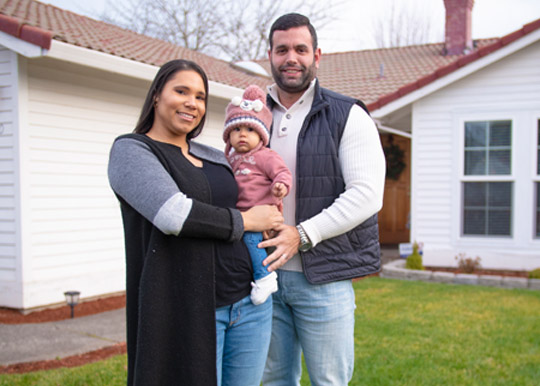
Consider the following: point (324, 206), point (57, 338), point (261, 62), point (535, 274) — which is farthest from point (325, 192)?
point (261, 62)

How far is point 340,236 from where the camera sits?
2219mm

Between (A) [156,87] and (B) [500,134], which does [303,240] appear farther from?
(B) [500,134]

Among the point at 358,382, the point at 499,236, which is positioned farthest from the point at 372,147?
the point at 499,236

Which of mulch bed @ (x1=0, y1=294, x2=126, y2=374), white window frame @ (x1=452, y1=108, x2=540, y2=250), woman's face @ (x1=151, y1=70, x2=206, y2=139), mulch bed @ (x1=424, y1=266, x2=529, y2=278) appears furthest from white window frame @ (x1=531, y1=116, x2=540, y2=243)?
woman's face @ (x1=151, y1=70, x2=206, y2=139)

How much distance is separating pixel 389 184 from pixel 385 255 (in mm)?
Answer: 2113

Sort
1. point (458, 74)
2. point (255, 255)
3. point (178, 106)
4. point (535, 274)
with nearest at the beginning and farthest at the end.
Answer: point (178, 106) < point (255, 255) < point (535, 274) < point (458, 74)

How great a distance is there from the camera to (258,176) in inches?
83.6

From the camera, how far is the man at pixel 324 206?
2.15m

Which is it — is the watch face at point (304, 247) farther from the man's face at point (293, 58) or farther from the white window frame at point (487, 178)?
the white window frame at point (487, 178)

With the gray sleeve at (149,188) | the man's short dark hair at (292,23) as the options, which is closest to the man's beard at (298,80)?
the man's short dark hair at (292,23)

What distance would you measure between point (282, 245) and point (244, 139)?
1.49 ft

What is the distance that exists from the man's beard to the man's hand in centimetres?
64

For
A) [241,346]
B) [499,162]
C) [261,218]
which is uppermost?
[499,162]

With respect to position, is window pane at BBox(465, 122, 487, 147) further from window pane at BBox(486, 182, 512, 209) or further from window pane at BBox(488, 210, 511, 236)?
window pane at BBox(488, 210, 511, 236)
